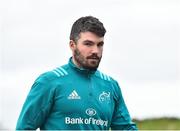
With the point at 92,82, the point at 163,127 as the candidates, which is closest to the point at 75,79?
the point at 92,82

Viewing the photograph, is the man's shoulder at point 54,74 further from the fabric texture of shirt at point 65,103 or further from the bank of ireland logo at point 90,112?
the bank of ireland logo at point 90,112

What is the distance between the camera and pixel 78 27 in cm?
1085

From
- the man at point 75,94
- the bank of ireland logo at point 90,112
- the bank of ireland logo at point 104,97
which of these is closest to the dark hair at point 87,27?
the man at point 75,94

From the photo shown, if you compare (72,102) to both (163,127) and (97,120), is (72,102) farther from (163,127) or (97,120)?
(163,127)

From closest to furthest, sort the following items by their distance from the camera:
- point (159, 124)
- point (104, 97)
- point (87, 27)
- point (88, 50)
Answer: point (88, 50) < point (87, 27) < point (104, 97) < point (159, 124)

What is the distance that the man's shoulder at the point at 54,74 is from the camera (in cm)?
1066

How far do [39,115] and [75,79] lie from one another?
0.52 meters

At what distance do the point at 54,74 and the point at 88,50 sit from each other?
1.35 feet

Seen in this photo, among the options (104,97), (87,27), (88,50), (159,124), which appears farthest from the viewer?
(159,124)

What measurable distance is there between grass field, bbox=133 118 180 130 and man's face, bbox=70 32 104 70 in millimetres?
13737

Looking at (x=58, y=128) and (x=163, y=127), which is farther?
(x=163, y=127)

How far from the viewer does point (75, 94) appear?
35.0 feet

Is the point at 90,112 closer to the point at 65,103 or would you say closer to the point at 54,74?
the point at 65,103

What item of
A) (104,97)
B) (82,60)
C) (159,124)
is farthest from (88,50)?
(159,124)
